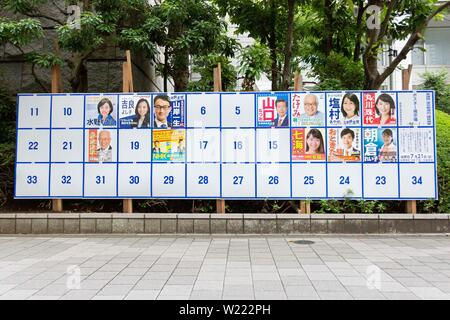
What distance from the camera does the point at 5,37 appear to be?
7.89 m

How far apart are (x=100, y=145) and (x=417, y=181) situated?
6.35 m

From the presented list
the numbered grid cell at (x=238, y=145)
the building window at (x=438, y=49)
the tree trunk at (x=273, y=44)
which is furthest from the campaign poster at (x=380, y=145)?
the building window at (x=438, y=49)

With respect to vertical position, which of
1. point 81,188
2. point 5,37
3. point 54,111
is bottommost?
point 81,188

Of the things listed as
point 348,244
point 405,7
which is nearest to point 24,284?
point 348,244

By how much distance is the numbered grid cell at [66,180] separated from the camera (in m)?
8.33

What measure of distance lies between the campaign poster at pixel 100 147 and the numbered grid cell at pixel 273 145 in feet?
9.91

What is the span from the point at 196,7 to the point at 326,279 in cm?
709

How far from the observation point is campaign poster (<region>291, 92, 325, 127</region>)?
8.18 meters

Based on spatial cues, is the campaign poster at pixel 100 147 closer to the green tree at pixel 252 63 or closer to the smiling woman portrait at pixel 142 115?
the smiling woman portrait at pixel 142 115

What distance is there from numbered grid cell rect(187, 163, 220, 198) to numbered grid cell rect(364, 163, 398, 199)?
2.95 m

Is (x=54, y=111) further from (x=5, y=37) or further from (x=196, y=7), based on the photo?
(x=196, y=7)

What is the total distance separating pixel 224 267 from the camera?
5.63m

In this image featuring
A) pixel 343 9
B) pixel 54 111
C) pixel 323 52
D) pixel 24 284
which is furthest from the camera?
pixel 323 52

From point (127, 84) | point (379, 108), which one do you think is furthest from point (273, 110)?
point (127, 84)
